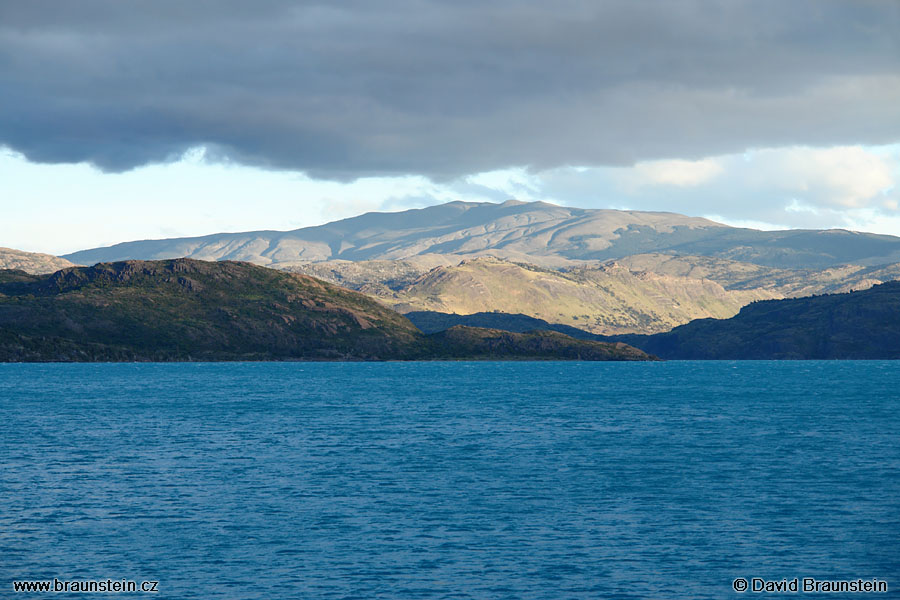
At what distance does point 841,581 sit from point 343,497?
146ft

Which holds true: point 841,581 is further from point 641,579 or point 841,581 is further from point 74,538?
point 74,538

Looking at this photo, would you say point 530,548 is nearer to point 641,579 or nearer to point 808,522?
point 641,579

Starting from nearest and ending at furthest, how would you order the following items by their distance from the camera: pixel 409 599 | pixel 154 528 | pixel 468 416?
1. pixel 409 599
2. pixel 154 528
3. pixel 468 416

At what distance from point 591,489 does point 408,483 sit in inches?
723

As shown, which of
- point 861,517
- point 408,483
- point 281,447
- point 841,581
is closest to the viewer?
point 841,581

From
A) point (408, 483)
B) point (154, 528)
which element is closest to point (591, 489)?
point (408, 483)

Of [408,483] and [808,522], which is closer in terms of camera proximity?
[808,522]

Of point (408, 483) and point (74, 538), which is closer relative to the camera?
point (74, 538)

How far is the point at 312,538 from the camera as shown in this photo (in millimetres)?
68562

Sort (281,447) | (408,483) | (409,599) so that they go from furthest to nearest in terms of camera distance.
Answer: (281,447) → (408,483) → (409,599)

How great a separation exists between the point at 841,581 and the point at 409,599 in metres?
26.3

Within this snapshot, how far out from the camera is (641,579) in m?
57.5

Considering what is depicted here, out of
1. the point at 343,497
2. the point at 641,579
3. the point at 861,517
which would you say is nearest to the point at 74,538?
the point at 343,497

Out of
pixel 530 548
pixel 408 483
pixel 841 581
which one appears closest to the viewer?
pixel 841 581
